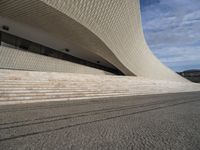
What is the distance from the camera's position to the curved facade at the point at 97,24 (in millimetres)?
10109

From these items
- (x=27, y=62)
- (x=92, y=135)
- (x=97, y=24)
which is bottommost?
(x=92, y=135)

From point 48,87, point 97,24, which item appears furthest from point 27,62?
point 97,24

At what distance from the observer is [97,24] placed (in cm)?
1388

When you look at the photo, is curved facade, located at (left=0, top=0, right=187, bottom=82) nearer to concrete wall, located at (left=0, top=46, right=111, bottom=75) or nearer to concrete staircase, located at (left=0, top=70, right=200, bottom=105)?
concrete wall, located at (left=0, top=46, right=111, bottom=75)

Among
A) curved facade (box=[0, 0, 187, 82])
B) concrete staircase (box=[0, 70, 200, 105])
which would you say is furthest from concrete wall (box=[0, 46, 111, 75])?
concrete staircase (box=[0, 70, 200, 105])

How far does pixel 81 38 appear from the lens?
558 inches

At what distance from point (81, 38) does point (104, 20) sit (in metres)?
2.25

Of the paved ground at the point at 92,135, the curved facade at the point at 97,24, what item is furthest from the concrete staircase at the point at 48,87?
the curved facade at the point at 97,24

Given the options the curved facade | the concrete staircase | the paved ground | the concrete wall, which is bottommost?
the paved ground

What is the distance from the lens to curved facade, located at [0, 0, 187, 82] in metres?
10.1

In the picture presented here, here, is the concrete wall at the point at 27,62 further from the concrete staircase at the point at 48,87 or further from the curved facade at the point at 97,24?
the concrete staircase at the point at 48,87

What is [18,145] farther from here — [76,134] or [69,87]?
[69,87]

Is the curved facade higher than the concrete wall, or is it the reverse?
the curved facade

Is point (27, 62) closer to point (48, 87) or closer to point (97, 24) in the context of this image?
point (48, 87)
